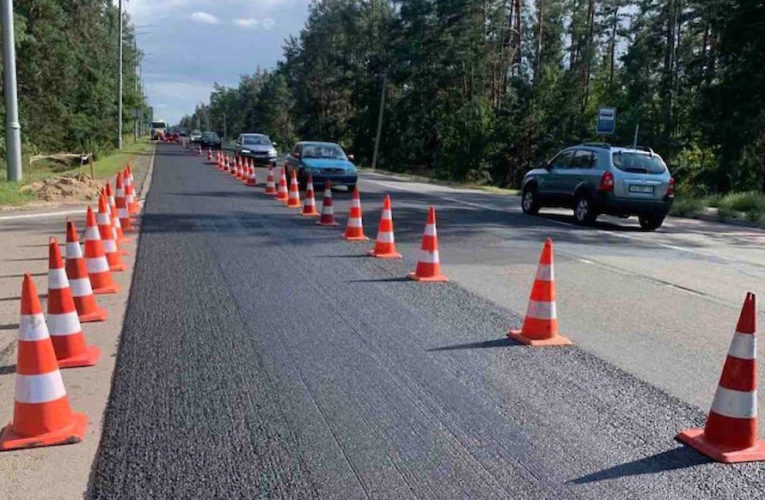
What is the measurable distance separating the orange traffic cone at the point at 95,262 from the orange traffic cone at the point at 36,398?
3660 millimetres

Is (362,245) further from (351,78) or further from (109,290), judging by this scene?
(351,78)

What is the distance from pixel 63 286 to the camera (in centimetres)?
525

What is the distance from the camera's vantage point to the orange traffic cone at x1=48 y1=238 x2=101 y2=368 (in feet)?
17.4

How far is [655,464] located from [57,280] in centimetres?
414

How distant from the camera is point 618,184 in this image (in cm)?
1531

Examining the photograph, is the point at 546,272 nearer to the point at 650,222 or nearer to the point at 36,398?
the point at 36,398

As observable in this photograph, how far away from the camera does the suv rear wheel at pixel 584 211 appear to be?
15.8m

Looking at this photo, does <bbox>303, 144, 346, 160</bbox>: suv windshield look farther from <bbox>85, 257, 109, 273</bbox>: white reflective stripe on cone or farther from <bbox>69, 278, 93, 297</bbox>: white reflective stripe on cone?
<bbox>69, 278, 93, 297</bbox>: white reflective stripe on cone

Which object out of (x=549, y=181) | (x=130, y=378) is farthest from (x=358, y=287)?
(x=549, y=181)

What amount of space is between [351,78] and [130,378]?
2857 inches

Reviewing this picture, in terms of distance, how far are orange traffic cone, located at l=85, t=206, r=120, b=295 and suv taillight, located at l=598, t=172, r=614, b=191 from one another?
35.4ft

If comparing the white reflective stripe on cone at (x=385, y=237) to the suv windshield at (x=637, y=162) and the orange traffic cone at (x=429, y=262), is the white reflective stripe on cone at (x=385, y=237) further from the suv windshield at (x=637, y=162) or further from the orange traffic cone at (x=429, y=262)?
the suv windshield at (x=637, y=162)

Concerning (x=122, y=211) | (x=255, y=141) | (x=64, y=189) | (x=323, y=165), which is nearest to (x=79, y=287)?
(x=122, y=211)

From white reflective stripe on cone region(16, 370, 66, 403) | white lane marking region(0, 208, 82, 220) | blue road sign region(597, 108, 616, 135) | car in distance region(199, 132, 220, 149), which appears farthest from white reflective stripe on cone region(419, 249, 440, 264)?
car in distance region(199, 132, 220, 149)
